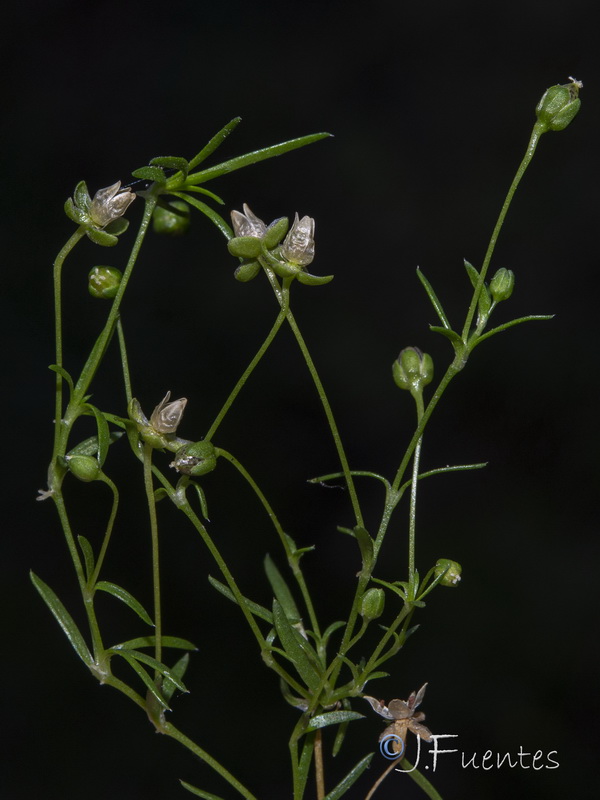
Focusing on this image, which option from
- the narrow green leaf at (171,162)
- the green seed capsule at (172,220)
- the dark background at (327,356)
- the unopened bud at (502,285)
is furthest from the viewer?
the dark background at (327,356)

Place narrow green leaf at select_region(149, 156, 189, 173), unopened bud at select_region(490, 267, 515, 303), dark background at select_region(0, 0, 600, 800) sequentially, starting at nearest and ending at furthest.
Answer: narrow green leaf at select_region(149, 156, 189, 173), unopened bud at select_region(490, 267, 515, 303), dark background at select_region(0, 0, 600, 800)

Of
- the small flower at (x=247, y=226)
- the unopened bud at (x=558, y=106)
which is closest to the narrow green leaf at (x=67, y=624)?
the small flower at (x=247, y=226)

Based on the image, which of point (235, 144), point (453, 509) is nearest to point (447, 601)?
point (453, 509)

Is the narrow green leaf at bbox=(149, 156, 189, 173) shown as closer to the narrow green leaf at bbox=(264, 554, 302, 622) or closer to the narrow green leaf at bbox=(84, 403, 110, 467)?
the narrow green leaf at bbox=(84, 403, 110, 467)

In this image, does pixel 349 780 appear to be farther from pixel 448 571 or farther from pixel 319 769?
pixel 448 571

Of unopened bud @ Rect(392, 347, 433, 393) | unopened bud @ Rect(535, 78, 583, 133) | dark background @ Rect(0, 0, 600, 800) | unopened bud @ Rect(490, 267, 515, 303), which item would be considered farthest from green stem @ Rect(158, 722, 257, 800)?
dark background @ Rect(0, 0, 600, 800)

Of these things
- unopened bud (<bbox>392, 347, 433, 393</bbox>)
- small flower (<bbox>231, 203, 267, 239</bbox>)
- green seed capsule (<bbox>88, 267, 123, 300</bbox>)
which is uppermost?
small flower (<bbox>231, 203, 267, 239</bbox>)

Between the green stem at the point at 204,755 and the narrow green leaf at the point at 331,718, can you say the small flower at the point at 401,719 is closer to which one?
the narrow green leaf at the point at 331,718

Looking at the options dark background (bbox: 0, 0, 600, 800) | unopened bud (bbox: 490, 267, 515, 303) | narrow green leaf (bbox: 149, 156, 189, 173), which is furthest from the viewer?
dark background (bbox: 0, 0, 600, 800)
